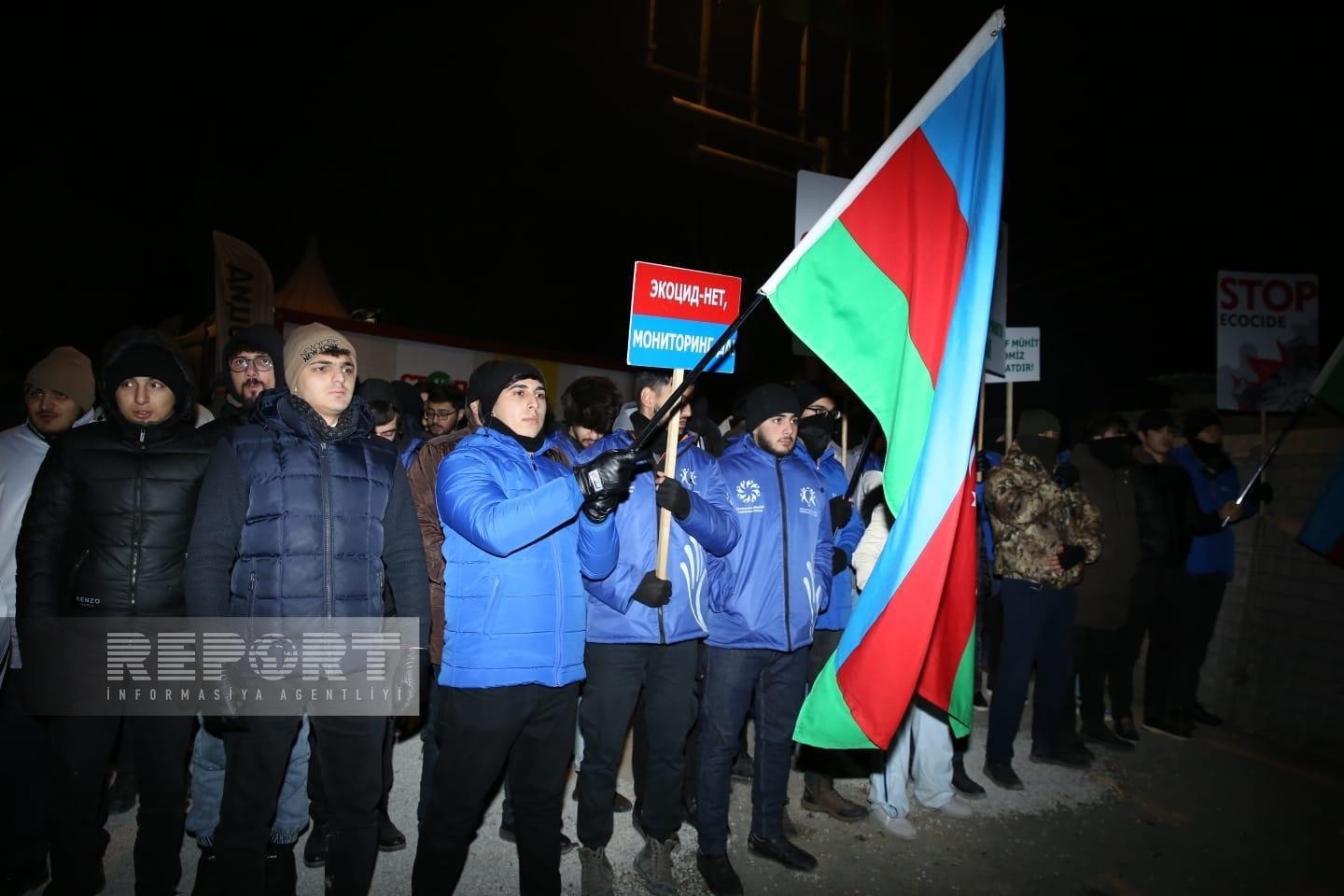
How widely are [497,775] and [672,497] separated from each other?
4.39 feet

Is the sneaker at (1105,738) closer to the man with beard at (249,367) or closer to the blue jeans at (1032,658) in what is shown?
the blue jeans at (1032,658)

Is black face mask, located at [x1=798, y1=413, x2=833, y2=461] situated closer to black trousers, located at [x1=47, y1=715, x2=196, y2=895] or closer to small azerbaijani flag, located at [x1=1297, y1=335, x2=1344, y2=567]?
black trousers, located at [x1=47, y1=715, x2=196, y2=895]

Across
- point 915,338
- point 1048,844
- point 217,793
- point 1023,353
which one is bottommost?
point 1048,844

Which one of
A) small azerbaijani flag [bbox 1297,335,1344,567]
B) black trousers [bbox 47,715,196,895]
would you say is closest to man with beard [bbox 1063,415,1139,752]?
small azerbaijani flag [bbox 1297,335,1344,567]

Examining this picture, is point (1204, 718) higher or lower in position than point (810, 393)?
lower

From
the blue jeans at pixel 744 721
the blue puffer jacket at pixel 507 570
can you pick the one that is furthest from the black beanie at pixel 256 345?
the blue jeans at pixel 744 721

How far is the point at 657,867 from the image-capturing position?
12.6ft

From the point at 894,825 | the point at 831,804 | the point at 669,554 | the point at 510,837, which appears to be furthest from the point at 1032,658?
the point at 510,837

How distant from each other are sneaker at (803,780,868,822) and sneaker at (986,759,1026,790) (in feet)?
3.81

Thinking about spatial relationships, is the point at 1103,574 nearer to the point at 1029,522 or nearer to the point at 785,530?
the point at 1029,522

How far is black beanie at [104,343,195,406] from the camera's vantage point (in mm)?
3217

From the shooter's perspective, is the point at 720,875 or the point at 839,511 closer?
the point at 720,875

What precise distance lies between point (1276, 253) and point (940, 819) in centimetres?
1091

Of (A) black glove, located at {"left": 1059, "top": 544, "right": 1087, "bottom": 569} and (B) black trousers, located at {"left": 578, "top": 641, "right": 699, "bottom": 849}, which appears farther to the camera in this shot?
(A) black glove, located at {"left": 1059, "top": 544, "right": 1087, "bottom": 569}
